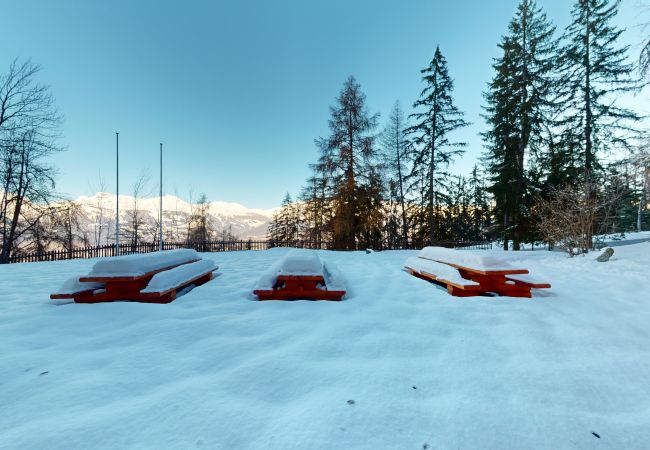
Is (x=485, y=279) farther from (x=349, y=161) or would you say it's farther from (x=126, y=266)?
(x=349, y=161)

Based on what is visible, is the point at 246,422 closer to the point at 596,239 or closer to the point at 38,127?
the point at 596,239

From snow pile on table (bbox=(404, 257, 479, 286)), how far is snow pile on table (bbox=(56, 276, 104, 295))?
5.72 m

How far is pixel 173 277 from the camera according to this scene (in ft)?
13.4

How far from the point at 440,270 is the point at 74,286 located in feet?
20.0

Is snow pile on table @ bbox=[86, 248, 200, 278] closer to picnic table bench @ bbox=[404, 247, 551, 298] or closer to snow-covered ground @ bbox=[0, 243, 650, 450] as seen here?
snow-covered ground @ bbox=[0, 243, 650, 450]

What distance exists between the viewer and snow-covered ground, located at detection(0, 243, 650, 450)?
144cm

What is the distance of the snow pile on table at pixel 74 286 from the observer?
375cm

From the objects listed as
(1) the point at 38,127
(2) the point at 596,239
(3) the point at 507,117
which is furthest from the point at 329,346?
(1) the point at 38,127

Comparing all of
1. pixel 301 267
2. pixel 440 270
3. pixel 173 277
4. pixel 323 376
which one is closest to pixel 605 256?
pixel 440 270

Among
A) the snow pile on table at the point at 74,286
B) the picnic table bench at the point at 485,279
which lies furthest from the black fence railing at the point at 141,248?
the picnic table bench at the point at 485,279

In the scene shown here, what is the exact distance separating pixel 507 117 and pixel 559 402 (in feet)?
68.2

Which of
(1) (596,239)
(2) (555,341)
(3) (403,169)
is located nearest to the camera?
(2) (555,341)

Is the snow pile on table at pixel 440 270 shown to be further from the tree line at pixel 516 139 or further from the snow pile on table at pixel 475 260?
the tree line at pixel 516 139

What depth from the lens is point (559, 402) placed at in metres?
1.75
